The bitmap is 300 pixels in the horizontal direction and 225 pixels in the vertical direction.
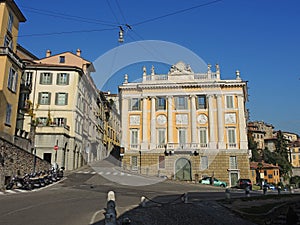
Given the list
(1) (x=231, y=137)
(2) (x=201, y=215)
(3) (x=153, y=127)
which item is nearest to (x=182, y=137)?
Result: (3) (x=153, y=127)

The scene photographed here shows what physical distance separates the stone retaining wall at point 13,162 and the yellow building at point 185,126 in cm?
1812

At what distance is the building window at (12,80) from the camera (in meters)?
27.2

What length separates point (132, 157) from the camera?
43469 millimetres

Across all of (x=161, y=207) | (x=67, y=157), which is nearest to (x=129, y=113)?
(x=67, y=157)

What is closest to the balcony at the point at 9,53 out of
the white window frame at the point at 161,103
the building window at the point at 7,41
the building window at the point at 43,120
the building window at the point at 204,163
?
the building window at the point at 7,41

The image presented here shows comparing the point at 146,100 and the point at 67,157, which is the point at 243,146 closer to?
the point at 146,100

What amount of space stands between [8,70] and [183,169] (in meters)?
26.4

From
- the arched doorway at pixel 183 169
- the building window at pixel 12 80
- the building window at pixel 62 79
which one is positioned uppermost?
the building window at pixel 62 79

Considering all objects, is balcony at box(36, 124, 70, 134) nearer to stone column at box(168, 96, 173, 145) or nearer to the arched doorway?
stone column at box(168, 96, 173, 145)

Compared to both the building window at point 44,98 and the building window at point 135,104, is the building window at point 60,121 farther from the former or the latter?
the building window at point 135,104

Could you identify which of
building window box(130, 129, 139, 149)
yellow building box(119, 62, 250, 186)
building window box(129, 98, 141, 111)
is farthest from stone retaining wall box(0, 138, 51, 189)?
building window box(129, 98, 141, 111)

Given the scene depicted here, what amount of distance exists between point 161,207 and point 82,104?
32.2 metres

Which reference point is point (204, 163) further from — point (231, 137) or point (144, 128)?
point (144, 128)

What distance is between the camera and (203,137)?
43.5 m
